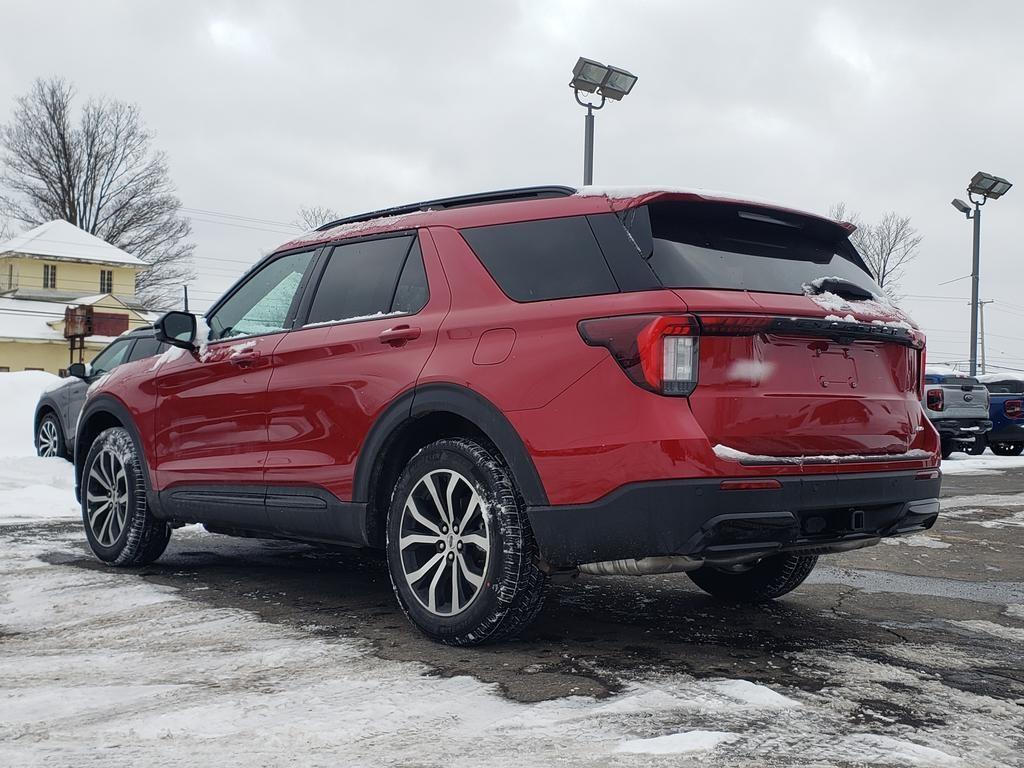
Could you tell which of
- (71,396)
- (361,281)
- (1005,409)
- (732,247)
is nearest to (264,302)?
(361,281)

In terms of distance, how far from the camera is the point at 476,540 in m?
4.30

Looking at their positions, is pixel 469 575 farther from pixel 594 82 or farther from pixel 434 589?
pixel 594 82

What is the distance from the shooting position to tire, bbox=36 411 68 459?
13.3m

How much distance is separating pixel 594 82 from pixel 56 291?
52369 mm

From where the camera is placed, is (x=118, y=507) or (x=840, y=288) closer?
(x=840, y=288)

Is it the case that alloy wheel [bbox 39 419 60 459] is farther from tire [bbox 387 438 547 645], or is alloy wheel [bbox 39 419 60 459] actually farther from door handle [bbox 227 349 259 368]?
tire [bbox 387 438 547 645]

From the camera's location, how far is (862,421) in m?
4.26

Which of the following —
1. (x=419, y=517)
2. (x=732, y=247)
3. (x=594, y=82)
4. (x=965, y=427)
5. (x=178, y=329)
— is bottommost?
(x=419, y=517)

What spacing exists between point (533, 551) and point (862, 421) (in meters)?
1.36

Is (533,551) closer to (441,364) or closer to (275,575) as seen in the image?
(441,364)

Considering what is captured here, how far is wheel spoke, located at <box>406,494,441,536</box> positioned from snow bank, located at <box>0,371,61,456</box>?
12001 mm

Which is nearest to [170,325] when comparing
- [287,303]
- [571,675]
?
[287,303]

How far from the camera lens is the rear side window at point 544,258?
4.17 meters

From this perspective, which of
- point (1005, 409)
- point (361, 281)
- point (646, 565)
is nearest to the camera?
point (646, 565)
